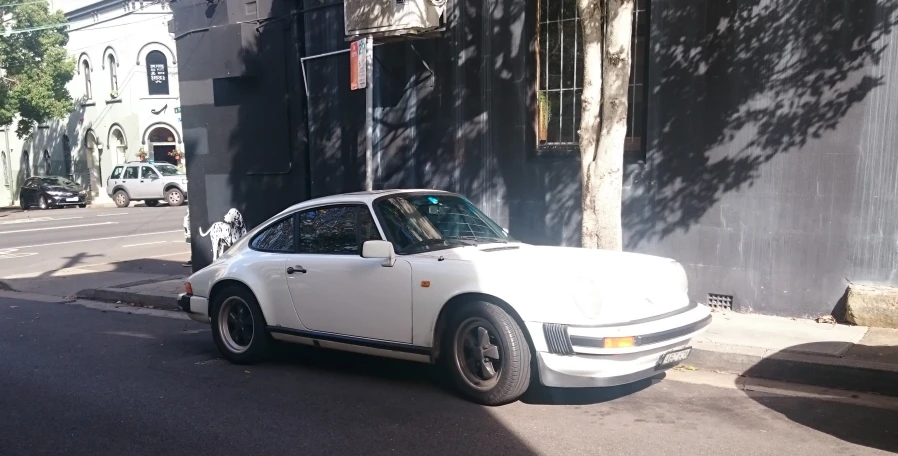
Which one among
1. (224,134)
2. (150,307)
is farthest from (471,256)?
(224,134)

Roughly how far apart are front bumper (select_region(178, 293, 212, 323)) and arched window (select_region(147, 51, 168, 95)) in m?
30.4

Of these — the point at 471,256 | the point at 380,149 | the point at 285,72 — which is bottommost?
the point at 471,256

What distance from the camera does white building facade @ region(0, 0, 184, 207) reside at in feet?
114

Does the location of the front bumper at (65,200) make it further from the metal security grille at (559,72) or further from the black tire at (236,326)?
the black tire at (236,326)

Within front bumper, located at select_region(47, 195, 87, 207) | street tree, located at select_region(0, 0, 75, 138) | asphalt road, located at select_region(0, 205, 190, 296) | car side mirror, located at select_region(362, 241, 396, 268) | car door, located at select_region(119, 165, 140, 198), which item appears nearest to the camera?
car side mirror, located at select_region(362, 241, 396, 268)

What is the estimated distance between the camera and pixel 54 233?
2119 cm

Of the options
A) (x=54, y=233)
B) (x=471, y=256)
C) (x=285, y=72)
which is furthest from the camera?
(x=54, y=233)

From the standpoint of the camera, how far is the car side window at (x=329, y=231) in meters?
6.38

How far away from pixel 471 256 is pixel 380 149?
605 centimetres

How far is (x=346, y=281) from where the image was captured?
6.14 meters

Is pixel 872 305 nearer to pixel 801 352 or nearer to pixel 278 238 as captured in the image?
pixel 801 352

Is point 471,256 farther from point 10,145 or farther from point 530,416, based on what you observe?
point 10,145

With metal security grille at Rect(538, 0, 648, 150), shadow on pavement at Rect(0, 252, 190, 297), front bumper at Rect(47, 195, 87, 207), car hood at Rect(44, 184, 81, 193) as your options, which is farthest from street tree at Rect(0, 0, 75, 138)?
metal security grille at Rect(538, 0, 648, 150)

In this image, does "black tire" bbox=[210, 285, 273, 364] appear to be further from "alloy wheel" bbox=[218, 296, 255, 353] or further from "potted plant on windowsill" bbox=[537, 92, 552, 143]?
"potted plant on windowsill" bbox=[537, 92, 552, 143]
